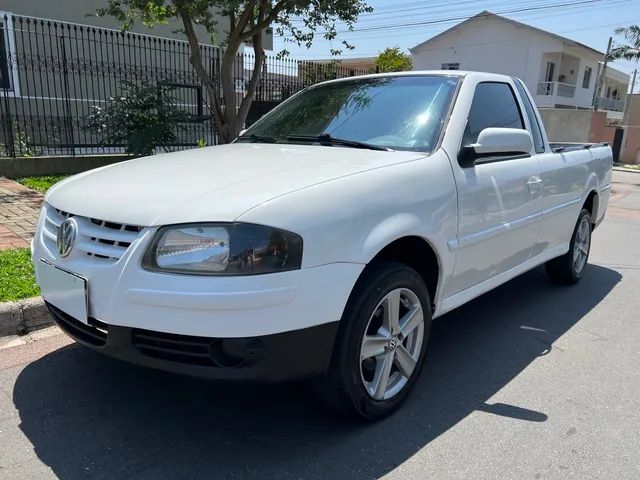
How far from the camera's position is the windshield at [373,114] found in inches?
132

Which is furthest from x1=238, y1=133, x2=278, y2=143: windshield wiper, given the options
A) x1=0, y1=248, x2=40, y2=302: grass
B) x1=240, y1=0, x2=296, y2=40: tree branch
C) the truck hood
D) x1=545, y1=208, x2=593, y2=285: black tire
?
x1=240, y1=0, x2=296, y2=40: tree branch

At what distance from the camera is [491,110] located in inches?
156

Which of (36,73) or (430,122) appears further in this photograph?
(36,73)

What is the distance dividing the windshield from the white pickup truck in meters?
0.01

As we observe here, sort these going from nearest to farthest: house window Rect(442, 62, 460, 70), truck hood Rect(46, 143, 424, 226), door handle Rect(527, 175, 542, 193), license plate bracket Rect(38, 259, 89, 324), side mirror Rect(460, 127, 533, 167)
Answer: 1. truck hood Rect(46, 143, 424, 226)
2. license plate bracket Rect(38, 259, 89, 324)
3. side mirror Rect(460, 127, 533, 167)
4. door handle Rect(527, 175, 542, 193)
5. house window Rect(442, 62, 460, 70)

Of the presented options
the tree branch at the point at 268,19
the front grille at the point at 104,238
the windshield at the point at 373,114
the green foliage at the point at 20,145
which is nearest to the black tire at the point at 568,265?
the windshield at the point at 373,114

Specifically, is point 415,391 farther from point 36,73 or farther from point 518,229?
point 36,73

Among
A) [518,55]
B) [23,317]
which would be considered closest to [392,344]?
[23,317]

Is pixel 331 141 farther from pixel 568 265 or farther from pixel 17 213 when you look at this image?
pixel 17 213

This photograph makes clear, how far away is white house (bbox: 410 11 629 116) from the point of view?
36.0 metres

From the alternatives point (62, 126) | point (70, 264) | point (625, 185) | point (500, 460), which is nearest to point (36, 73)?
point (62, 126)

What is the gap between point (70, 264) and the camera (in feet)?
8.41

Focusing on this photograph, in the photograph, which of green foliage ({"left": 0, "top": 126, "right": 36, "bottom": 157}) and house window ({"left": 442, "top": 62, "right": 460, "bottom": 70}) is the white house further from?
green foliage ({"left": 0, "top": 126, "right": 36, "bottom": 157})

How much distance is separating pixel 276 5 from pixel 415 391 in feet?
25.1
